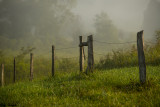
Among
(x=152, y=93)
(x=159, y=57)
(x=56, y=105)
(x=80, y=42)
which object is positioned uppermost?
(x=80, y=42)

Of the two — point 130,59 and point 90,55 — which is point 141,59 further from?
point 130,59

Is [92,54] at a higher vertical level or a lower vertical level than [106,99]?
higher

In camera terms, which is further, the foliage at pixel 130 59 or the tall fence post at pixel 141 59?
the foliage at pixel 130 59

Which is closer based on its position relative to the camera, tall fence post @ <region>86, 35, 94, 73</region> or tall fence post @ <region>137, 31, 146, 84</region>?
tall fence post @ <region>137, 31, 146, 84</region>

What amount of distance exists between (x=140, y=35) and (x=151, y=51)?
8520mm

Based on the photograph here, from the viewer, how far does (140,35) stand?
5094 mm

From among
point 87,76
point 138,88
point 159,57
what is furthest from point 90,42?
point 159,57

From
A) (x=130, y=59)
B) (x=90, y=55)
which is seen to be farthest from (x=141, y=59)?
(x=130, y=59)

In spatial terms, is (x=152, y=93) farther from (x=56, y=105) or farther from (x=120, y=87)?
(x=56, y=105)

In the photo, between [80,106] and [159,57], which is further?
[159,57]

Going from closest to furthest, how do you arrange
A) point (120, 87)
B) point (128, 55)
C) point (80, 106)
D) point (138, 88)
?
point (80, 106), point (138, 88), point (120, 87), point (128, 55)

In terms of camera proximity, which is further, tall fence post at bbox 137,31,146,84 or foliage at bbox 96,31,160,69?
foliage at bbox 96,31,160,69

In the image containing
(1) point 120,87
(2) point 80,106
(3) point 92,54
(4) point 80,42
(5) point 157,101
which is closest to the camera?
(5) point 157,101

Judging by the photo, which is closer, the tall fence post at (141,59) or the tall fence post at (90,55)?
the tall fence post at (141,59)
